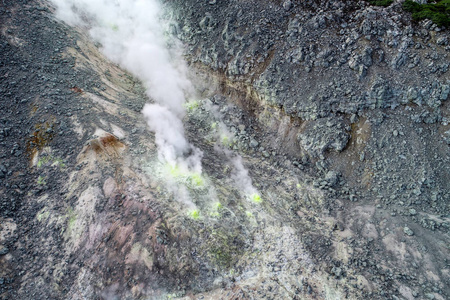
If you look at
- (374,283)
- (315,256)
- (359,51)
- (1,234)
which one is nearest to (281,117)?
(359,51)

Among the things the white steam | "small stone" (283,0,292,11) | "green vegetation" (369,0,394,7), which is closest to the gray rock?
the white steam

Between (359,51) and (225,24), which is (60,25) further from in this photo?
(359,51)

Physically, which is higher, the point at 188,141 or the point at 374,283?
the point at 374,283

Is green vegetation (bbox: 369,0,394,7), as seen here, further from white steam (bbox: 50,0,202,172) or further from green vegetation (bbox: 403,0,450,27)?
white steam (bbox: 50,0,202,172)

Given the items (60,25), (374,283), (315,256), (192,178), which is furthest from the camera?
(60,25)

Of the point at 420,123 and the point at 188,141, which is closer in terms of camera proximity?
the point at 420,123

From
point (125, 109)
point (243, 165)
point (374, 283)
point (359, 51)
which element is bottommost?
point (125, 109)

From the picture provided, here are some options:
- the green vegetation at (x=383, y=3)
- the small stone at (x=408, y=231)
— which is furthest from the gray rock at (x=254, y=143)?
the green vegetation at (x=383, y=3)
